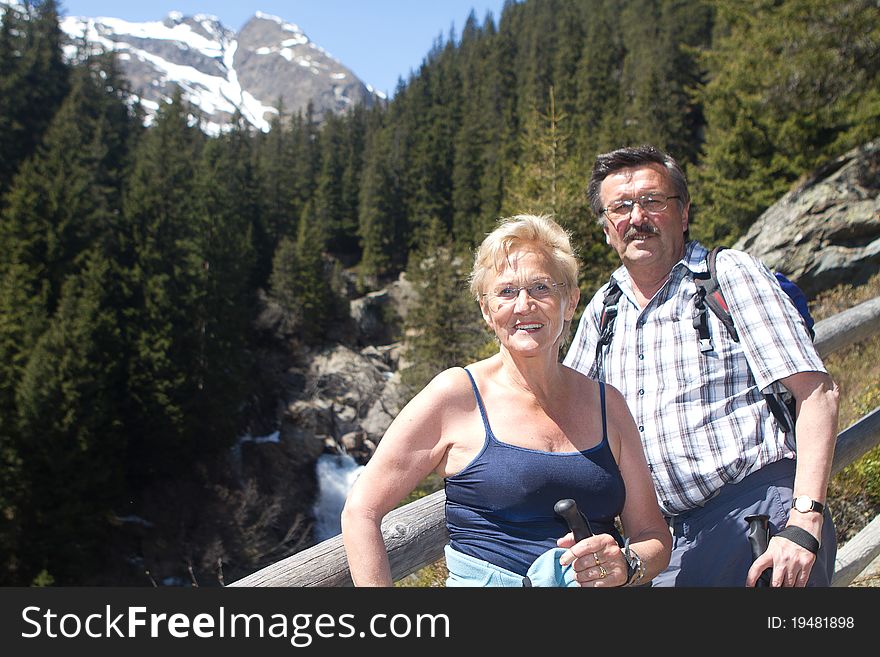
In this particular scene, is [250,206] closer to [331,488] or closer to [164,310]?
[164,310]

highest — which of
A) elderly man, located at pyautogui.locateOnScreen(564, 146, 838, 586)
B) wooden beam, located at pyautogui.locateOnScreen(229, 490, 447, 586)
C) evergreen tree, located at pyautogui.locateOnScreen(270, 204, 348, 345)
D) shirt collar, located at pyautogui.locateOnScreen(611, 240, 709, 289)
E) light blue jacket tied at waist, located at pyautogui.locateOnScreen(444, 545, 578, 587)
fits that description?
evergreen tree, located at pyautogui.locateOnScreen(270, 204, 348, 345)

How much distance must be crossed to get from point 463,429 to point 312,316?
4498 centimetres

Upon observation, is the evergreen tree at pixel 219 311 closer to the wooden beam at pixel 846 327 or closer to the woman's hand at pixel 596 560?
the wooden beam at pixel 846 327

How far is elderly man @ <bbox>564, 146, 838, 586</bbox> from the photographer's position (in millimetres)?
2277

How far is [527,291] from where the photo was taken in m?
2.14

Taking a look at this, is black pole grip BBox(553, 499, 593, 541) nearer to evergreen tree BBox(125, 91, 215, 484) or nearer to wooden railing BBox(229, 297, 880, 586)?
wooden railing BBox(229, 297, 880, 586)

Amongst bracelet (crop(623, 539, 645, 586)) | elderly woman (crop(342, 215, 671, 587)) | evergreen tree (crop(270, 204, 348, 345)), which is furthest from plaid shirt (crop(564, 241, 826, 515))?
evergreen tree (crop(270, 204, 348, 345))

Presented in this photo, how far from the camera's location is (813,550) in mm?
2166

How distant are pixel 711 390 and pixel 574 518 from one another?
986 mm

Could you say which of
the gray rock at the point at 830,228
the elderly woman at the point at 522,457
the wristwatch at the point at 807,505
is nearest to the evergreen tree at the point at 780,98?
the gray rock at the point at 830,228

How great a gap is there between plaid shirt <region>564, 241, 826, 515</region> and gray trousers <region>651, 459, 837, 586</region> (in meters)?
0.05

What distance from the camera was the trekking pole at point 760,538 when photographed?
220 centimetres

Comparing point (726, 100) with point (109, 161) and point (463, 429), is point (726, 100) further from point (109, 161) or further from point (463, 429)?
point (109, 161)

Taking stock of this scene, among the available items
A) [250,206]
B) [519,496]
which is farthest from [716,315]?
[250,206]
